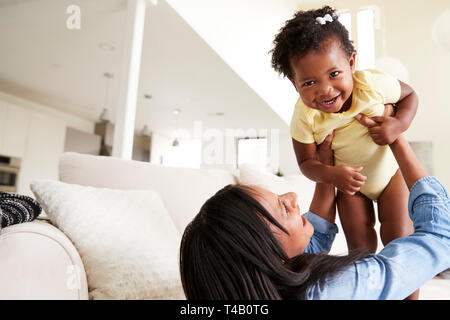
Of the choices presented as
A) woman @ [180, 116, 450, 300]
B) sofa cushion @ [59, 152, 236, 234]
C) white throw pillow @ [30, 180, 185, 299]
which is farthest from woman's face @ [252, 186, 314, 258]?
sofa cushion @ [59, 152, 236, 234]

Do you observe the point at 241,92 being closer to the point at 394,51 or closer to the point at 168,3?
the point at 168,3

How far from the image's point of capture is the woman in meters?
0.34

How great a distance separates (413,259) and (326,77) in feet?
0.67

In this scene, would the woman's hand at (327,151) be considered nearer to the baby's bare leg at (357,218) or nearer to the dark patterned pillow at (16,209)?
the baby's bare leg at (357,218)

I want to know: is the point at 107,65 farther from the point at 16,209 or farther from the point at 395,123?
the point at 395,123

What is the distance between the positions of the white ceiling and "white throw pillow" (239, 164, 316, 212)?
83 centimetres

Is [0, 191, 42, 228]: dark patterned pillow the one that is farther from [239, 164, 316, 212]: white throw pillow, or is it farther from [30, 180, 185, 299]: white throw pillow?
[239, 164, 316, 212]: white throw pillow

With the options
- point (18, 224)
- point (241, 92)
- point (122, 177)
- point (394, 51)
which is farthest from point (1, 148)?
point (394, 51)

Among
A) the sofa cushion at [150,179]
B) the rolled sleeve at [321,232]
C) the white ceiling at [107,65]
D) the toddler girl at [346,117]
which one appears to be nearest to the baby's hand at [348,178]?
the toddler girl at [346,117]

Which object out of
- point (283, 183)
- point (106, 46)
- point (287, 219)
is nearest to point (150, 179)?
point (283, 183)

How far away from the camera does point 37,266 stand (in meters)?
0.46

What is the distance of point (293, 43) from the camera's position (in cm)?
39

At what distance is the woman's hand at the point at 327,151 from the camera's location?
42 centimetres
